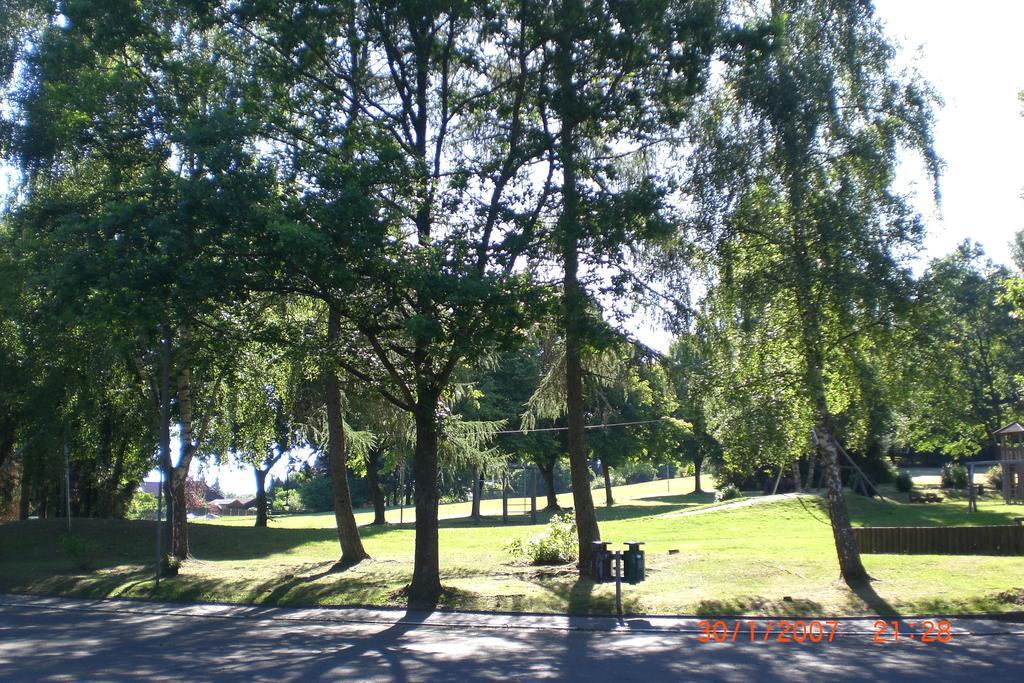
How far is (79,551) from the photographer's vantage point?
21875 mm

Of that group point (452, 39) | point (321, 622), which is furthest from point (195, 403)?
point (452, 39)

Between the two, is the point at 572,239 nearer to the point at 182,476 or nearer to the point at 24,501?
the point at 182,476

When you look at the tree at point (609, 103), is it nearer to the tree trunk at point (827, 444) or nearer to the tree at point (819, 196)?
the tree at point (819, 196)

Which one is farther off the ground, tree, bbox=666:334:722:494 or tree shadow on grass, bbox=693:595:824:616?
tree, bbox=666:334:722:494

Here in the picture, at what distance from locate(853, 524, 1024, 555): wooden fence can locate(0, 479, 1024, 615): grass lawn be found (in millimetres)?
1170

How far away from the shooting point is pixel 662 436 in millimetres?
43344

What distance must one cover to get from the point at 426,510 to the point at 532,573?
4292mm

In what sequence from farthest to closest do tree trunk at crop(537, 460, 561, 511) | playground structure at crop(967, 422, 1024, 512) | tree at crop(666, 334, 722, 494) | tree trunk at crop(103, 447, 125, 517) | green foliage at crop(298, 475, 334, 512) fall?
green foliage at crop(298, 475, 334, 512)
tree trunk at crop(537, 460, 561, 511)
playground structure at crop(967, 422, 1024, 512)
tree trunk at crop(103, 447, 125, 517)
tree at crop(666, 334, 722, 494)

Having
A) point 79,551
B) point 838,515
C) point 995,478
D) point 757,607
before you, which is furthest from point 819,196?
point 995,478

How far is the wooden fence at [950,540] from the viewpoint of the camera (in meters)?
21.4

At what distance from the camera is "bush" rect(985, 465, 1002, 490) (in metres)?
53.8

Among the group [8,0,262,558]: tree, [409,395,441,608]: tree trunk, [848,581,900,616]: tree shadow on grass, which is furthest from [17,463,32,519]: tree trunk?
[848,581,900,616]: tree shadow on grass

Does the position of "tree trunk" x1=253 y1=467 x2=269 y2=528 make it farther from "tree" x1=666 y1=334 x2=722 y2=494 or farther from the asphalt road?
"tree" x1=666 y1=334 x2=722 y2=494

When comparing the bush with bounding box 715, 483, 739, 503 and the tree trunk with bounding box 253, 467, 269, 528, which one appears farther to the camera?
the bush with bounding box 715, 483, 739, 503
